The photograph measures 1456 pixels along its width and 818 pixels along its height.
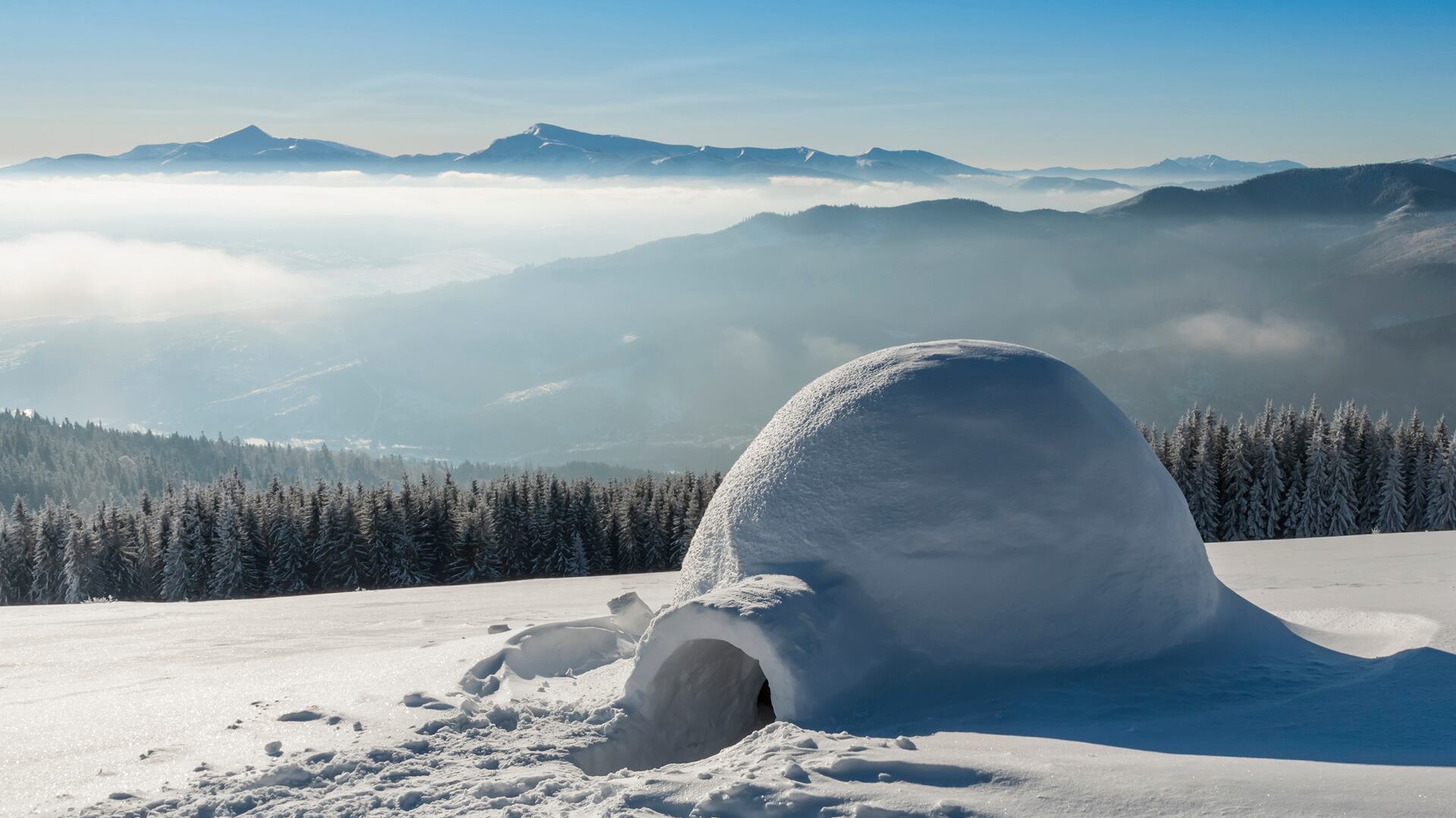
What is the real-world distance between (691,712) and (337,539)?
1590 inches

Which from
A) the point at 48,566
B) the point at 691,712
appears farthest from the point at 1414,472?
the point at 48,566

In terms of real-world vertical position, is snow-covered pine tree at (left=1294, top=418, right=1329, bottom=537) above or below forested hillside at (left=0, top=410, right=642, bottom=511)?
above

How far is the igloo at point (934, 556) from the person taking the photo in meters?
9.02

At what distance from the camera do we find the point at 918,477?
966 cm

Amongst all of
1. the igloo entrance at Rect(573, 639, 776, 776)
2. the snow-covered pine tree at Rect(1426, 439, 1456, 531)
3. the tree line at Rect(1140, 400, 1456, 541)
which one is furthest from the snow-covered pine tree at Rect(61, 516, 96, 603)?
the snow-covered pine tree at Rect(1426, 439, 1456, 531)

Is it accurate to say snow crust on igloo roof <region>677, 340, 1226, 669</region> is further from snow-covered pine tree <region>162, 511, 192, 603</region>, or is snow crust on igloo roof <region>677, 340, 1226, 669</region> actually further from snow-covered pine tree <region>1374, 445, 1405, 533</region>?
snow-covered pine tree <region>162, 511, 192, 603</region>

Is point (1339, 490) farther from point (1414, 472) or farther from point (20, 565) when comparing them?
point (20, 565)

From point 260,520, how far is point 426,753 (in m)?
43.0

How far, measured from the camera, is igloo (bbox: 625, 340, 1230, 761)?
9.02m

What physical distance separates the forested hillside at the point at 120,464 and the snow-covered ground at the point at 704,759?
105 m

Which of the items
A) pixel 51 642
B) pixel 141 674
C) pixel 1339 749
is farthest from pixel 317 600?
pixel 1339 749

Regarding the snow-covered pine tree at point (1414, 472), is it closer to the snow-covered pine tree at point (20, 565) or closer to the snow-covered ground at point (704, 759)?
the snow-covered ground at point (704, 759)

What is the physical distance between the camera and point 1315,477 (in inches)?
1791

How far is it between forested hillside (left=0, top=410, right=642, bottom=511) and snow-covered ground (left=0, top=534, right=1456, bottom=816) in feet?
345
